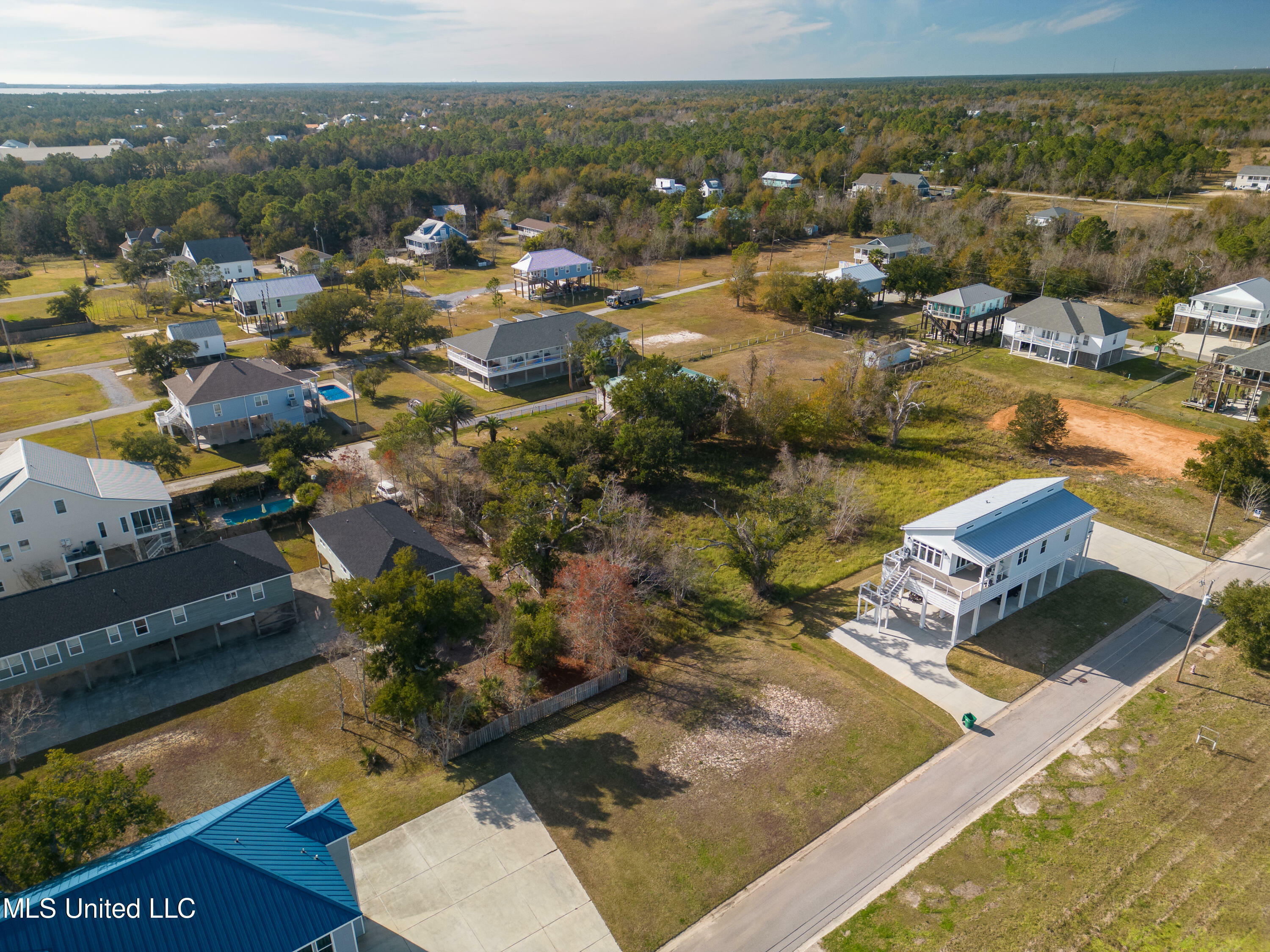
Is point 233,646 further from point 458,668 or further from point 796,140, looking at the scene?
point 796,140

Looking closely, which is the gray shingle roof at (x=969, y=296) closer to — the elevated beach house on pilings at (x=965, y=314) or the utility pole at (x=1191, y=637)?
the elevated beach house on pilings at (x=965, y=314)

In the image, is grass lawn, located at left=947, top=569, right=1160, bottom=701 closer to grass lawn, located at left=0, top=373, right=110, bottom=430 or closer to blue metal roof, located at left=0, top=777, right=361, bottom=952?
blue metal roof, located at left=0, top=777, right=361, bottom=952

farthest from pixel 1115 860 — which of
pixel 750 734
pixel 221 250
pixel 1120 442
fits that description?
pixel 221 250

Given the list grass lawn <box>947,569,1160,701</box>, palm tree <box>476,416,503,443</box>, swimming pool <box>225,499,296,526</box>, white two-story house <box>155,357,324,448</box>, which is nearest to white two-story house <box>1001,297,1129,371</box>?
grass lawn <box>947,569,1160,701</box>

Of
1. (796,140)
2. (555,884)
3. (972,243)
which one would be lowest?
(555,884)

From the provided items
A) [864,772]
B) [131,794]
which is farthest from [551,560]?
[131,794]

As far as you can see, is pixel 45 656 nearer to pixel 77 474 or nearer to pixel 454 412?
pixel 77 474
